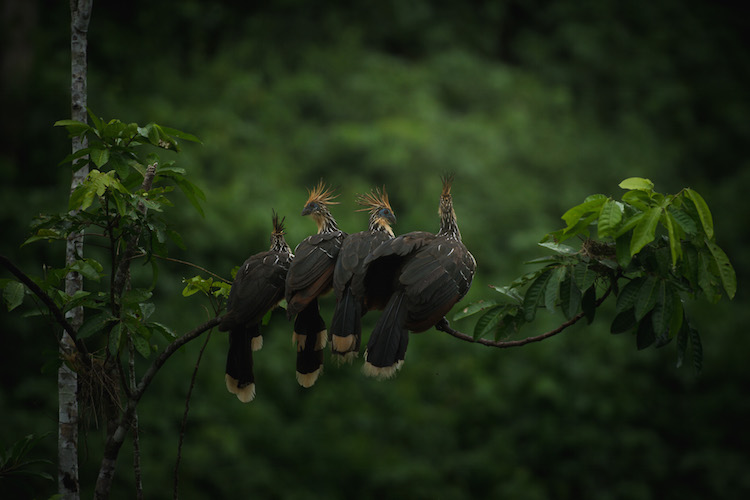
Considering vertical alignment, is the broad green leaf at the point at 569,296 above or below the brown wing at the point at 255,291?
above

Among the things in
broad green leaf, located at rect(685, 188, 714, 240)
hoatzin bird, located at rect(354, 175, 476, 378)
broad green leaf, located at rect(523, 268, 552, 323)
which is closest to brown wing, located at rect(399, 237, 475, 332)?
hoatzin bird, located at rect(354, 175, 476, 378)

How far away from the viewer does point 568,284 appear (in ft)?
9.53

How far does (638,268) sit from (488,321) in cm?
67

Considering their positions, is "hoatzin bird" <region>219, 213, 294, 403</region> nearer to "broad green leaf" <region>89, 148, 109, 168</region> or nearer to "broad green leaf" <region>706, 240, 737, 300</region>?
"broad green leaf" <region>89, 148, 109, 168</region>

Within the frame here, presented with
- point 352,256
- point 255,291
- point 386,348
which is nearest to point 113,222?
point 255,291

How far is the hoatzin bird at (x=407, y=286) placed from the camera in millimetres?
2900

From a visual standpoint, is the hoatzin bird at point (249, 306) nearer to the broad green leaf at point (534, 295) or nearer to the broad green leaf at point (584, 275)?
the broad green leaf at point (534, 295)

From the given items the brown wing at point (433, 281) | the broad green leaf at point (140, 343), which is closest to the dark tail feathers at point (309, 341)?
the brown wing at point (433, 281)

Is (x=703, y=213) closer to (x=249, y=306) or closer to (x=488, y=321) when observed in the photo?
(x=488, y=321)

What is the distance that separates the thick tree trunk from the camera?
10.5 ft

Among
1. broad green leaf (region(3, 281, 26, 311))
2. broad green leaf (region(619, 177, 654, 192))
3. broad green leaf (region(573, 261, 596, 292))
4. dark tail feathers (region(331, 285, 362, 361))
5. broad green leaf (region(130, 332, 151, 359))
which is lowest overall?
broad green leaf (region(130, 332, 151, 359))

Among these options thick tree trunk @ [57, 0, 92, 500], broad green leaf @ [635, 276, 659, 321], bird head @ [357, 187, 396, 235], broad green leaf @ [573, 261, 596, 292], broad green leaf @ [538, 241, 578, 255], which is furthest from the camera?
bird head @ [357, 187, 396, 235]

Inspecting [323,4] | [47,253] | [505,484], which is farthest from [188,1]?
[505,484]

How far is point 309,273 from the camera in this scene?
308cm
